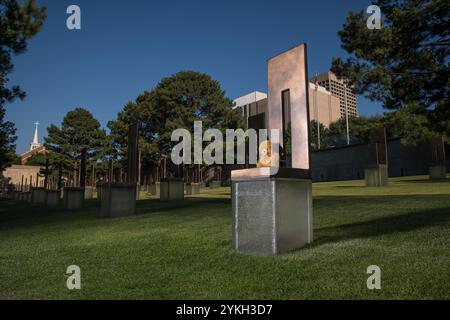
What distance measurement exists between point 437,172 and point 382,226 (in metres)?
18.9

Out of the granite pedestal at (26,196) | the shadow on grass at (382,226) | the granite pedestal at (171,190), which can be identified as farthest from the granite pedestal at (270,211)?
the granite pedestal at (26,196)

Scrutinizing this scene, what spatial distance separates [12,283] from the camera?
388cm

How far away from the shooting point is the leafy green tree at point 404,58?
15227 mm

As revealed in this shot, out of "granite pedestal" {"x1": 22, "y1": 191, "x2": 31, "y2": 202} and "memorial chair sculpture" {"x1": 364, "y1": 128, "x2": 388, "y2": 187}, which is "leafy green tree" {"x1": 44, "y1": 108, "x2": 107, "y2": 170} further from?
"memorial chair sculpture" {"x1": 364, "y1": 128, "x2": 388, "y2": 187}

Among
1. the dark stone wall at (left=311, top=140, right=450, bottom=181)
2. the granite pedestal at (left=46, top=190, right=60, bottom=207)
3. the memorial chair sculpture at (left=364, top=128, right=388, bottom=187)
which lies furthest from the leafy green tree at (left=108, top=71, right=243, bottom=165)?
the memorial chair sculpture at (left=364, top=128, right=388, bottom=187)

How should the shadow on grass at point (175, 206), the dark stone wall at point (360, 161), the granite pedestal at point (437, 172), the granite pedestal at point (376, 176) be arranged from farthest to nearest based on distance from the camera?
the dark stone wall at point (360, 161)
the granite pedestal at point (437, 172)
the granite pedestal at point (376, 176)
the shadow on grass at point (175, 206)

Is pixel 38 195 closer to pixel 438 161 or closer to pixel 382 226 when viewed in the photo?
pixel 382 226

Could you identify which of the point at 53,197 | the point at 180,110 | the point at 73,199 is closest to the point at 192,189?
the point at 53,197

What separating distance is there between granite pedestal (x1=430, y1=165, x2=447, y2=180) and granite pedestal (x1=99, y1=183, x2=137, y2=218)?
18363 millimetres

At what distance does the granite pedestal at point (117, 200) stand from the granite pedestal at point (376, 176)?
12.3 m

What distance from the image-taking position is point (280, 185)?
15.1 ft

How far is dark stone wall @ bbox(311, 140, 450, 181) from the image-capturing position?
34031mm

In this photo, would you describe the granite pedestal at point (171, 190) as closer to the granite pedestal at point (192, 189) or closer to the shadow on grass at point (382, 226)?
the granite pedestal at point (192, 189)
